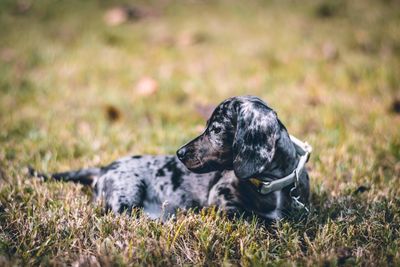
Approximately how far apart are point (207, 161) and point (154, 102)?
9.37ft

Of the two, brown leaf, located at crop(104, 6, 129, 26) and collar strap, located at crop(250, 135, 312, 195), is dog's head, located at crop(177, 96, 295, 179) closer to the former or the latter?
collar strap, located at crop(250, 135, 312, 195)

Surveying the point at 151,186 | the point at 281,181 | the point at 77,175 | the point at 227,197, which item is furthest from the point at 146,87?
the point at 281,181

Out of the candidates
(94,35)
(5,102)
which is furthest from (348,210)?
(94,35)

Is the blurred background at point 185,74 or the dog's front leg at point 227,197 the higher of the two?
the blurred background at point 185,74

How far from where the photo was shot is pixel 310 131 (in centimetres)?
480

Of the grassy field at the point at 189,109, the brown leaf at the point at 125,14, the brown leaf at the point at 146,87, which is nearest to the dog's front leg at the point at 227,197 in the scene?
the grassy field at the point at 189,109

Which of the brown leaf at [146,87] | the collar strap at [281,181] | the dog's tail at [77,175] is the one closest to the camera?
the collar strap at [281,181]

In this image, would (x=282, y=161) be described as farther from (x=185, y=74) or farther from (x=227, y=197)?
(x=185, y=74)

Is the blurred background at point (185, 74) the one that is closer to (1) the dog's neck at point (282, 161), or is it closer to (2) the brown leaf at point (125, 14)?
(2) the brown leaf at point (125, 14)

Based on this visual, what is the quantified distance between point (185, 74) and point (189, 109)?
1191 mm

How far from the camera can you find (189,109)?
532cm

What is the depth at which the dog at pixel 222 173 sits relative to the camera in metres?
2.66

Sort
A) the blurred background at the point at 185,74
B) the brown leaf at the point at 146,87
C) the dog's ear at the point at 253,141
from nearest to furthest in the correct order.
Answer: the dog's ear at the point at 253,141 → the blurred background at the point at 185,74 → the brown leaf at the point at 146,87

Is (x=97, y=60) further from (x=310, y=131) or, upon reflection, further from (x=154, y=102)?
(x=310, y=131)
